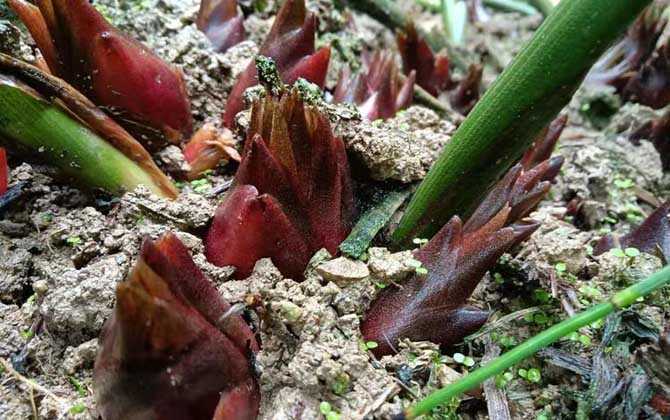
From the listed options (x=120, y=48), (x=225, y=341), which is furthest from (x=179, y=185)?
(x=225, y=341)

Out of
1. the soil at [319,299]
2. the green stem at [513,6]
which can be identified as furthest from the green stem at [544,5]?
the soil at [319,299]

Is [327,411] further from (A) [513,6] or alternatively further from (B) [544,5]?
(A) [513,6]

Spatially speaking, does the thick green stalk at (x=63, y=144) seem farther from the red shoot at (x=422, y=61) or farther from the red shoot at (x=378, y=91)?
the red shoot at (x=422, y=61)

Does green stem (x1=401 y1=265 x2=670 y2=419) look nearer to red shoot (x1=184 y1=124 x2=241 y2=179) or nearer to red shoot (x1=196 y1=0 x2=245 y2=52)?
red shoot (x1=184 y1=124 x2=241 y2=179)

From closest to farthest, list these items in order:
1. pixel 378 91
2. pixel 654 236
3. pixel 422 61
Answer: pixel 654 236 → pixel 378 91 → pixel 422 61

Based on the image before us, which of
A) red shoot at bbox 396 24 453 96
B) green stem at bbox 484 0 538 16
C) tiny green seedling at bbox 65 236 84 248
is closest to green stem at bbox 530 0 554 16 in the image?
green stem at bbox 484 0 538 16

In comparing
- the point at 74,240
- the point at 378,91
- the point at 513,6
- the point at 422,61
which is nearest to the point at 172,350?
the point at 74,240
